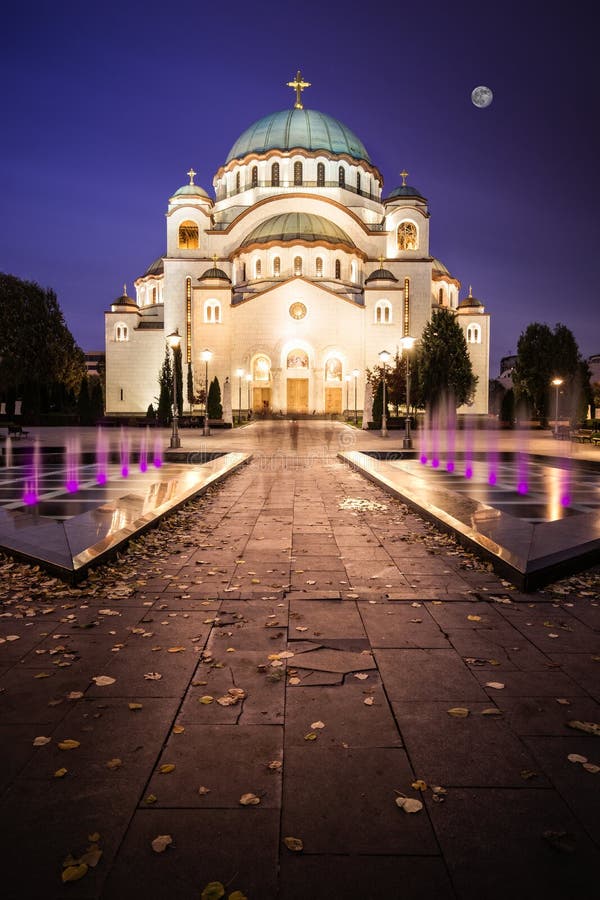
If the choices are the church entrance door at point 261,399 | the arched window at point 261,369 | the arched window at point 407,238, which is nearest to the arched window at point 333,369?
the arched window at point 261,369

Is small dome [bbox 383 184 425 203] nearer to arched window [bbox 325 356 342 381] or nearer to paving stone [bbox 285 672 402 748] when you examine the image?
arched window [bbox 325 356 342 381]

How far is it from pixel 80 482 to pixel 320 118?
57.1m

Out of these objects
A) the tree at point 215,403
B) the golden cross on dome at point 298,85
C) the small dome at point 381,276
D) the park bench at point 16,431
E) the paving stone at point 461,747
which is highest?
the golden cross on dome at point 298,85

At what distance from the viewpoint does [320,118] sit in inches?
2323

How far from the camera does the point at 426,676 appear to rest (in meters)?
3.70

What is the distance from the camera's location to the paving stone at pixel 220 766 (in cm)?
251

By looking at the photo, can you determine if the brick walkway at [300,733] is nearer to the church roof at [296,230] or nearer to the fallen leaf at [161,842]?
the fallen leaf at [161,842]

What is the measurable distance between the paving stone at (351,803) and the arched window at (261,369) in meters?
50.9

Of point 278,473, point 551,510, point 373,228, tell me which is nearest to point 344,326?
point 373,228

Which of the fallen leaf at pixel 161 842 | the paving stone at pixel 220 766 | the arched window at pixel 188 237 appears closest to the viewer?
the fallen leaf at pixel 161 842

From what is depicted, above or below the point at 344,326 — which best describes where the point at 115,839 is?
below

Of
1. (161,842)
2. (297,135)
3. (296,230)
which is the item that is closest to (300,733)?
(161,842)

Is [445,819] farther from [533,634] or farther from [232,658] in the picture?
[533,634]

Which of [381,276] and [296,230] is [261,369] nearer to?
[296,230]
